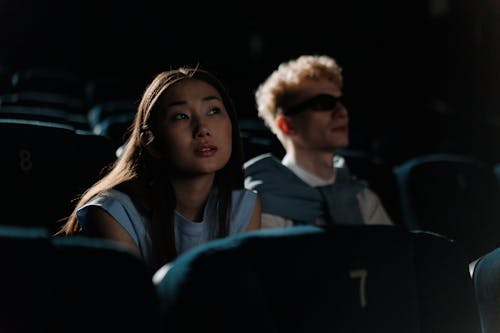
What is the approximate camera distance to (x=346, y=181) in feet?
5.51

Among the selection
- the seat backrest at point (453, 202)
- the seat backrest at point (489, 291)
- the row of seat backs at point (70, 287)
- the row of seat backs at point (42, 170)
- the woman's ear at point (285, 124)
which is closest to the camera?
the row of seat backs at point (70, 287)

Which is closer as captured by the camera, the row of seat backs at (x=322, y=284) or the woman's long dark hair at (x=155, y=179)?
the row of seat backs at (x=322, y=284)

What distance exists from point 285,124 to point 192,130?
57 centimetres

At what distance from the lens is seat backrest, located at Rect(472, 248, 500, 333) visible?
2.95 ft

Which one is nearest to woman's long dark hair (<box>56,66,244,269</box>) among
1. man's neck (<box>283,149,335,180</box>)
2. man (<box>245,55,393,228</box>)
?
man (<box>245,55,393,228</box>)

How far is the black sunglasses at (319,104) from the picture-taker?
1.66 m

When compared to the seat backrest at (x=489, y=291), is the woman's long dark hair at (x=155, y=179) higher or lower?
higher

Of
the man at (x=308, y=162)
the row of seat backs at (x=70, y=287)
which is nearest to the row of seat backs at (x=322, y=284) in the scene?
the row of seat backs at (x=70, y=287)

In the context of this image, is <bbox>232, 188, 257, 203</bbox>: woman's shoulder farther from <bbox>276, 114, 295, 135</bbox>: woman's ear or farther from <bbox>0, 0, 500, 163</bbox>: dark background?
<bbox>0, 0, 500, 163</bbox>: dark background

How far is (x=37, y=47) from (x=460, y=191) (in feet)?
12.5

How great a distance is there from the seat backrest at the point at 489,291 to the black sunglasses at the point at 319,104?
776 millimetres

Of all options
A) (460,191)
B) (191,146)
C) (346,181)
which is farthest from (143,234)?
(460,191)

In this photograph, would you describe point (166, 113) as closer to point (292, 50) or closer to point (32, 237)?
point (32, 237)

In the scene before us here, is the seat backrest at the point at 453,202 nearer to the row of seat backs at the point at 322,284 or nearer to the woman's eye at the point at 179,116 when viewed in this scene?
the woman's eye at the point at 179,116
